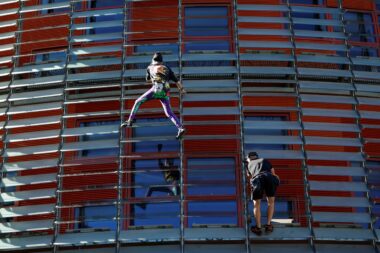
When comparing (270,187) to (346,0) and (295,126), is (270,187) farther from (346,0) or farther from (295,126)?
(346,0)

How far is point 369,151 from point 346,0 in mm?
4581

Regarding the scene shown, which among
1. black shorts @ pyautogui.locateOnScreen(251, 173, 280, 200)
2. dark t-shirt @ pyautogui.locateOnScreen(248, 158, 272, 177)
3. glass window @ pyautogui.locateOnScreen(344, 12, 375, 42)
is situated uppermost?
glass window @ pyautogui.locateOnScreen(344, 12, 375, 42)

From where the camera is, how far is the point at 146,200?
12.9 metres

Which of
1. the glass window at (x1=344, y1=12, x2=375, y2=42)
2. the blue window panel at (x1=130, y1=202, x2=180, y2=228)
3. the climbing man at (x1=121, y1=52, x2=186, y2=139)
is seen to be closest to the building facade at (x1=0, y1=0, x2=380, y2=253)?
the blue window panel at (x1=130, y1=202, x2=180, y2=228)

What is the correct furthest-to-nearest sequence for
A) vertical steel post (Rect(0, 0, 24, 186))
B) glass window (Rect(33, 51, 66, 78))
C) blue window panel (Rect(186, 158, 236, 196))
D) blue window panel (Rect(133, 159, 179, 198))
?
glass window (Rect(33, 51, 66, 78)) → blue window panel (Rect(133, 159, 179, 198)) → blue window panel (Rect(186, 158, 236, 196)) → vertical steel post (Rect(0, 0, 24, 186))

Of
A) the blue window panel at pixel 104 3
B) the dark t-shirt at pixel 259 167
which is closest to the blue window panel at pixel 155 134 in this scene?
the dark t-shirt at pixel 259 167

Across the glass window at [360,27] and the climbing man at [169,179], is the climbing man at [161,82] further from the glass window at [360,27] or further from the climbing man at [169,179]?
the glass window at [360,27]

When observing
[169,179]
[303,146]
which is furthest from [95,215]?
[303,146]

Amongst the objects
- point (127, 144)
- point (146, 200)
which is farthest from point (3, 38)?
point (146, 200)

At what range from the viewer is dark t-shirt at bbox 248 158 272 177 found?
37.6 ft

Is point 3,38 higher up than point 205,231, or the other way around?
point 3,38

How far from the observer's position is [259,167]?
11.5 m

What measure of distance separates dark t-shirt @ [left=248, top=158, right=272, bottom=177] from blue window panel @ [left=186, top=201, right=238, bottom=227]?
2156 mm

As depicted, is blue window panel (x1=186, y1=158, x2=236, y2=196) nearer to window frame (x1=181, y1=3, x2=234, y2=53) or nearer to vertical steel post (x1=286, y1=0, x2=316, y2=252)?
vertical steel post (x1=286, y1=0, x2=316, y2=252)
